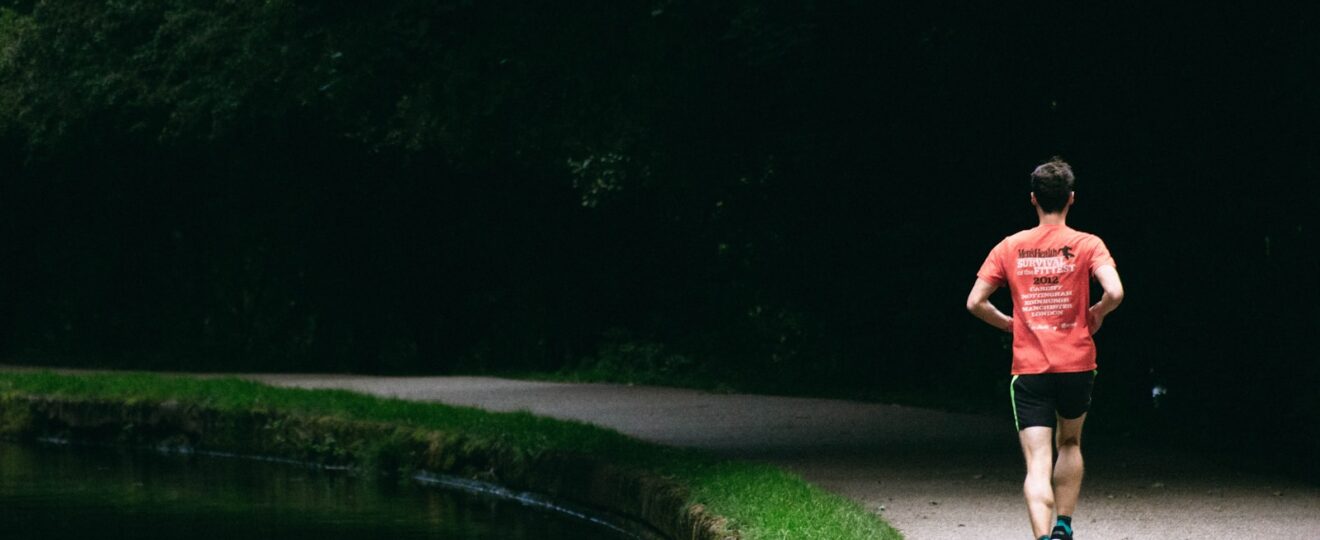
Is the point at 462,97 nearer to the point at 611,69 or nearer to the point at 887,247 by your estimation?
the point at 611,69

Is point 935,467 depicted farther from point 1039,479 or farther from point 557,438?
point 1039,479

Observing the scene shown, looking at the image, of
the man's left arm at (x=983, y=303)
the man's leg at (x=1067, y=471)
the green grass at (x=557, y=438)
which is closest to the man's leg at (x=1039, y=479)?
the man's leg at (x=1067, y=471)

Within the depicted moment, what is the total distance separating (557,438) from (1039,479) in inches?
218

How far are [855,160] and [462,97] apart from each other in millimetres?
2822

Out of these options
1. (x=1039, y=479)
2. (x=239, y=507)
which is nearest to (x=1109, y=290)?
(x=1039, y=479)

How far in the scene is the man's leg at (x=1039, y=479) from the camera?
7117mm

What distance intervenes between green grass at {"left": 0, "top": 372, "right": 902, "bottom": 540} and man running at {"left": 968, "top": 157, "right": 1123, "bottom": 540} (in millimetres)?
1057

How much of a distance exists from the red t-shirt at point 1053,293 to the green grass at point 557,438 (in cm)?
129

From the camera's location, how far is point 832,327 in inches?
691

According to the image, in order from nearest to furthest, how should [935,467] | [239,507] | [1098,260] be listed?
1. [1098,260]
2. [935,467]
3. [239,507]

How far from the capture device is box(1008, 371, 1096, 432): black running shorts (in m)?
7.12

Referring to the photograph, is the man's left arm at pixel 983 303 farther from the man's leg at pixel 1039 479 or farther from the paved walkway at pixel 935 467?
the paved walkway at pixel 935 467

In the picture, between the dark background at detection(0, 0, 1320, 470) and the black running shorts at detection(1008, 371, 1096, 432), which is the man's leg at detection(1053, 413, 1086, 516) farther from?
the dark background at detection(0, 0, 1320, 470)

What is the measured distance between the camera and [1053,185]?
7.08 m
